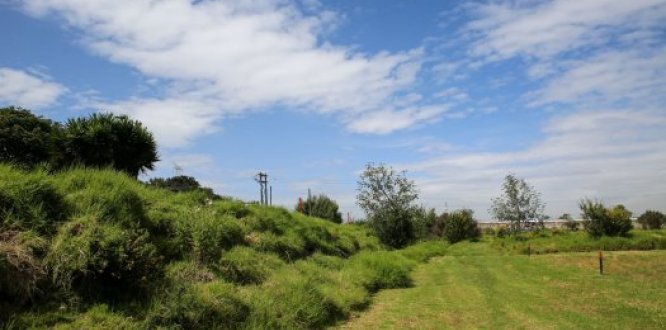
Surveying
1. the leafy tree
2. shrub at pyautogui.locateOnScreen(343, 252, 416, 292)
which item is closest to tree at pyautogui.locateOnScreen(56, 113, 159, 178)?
shrub at pyautogui.locateOnScreen(343, 252, 416, 292)

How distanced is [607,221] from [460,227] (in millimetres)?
15374

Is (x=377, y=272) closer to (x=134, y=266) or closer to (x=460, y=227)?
(x=134, y=266)

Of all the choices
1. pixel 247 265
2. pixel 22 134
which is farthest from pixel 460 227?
pixel 247 265

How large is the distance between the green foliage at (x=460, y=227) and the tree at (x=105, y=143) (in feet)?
105

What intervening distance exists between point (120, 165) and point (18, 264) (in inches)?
425

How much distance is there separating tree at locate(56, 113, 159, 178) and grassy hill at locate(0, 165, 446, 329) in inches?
151

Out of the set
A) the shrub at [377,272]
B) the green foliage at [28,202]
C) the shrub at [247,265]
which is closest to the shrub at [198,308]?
the shrub at [247,265]

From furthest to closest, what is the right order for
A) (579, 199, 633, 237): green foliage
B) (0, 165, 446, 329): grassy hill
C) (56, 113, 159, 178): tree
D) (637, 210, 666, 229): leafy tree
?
1. (637, 210, 666, 229): leafy tree
2. (579, 199, 633, 237): green foliage
3. (56, 113, 159, 178): tree
4. (0, 165, 446, 329): grassy hill

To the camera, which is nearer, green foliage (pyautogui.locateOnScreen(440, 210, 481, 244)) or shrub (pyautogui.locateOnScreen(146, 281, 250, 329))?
shrub (pyautogui.locateOnScreen(146, 281, 250, 329))

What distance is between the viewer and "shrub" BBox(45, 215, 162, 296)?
729 centimetres

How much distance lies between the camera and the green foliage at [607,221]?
99.0 feet

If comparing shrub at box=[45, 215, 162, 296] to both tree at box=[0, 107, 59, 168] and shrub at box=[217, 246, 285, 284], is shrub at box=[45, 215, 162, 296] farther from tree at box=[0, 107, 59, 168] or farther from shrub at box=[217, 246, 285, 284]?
tree at box=[0, 107, 59, 168]

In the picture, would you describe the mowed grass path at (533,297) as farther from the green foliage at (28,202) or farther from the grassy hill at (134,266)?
Answer: the green foliage at (28,202)

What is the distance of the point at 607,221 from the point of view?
99.2 ft
